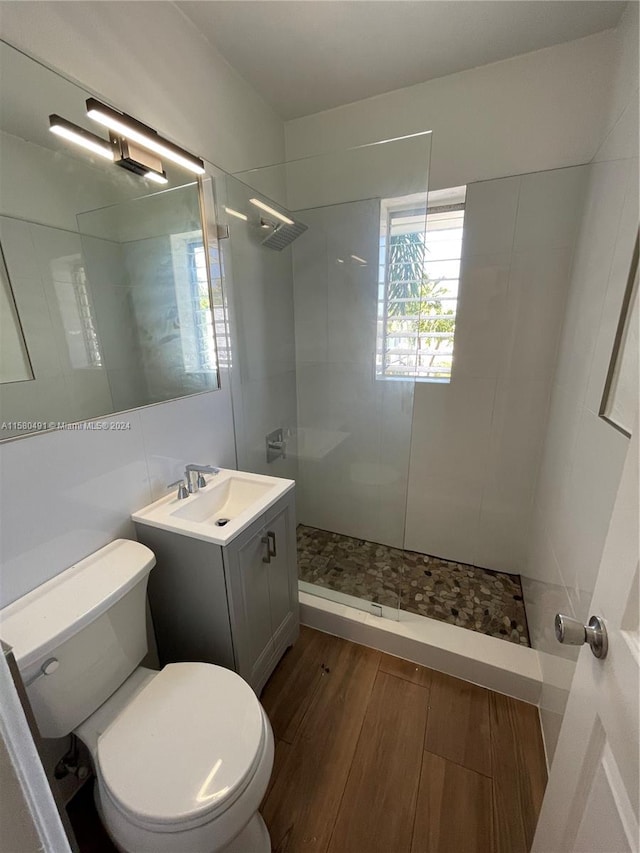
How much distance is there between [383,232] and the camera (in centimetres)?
173

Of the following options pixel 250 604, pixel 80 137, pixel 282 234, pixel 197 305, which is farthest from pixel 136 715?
pixel 282 234

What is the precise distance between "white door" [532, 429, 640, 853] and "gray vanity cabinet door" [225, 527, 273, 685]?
0.93m

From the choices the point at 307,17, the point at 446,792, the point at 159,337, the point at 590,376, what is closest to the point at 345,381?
the point at 159,337

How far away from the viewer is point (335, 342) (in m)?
2.02

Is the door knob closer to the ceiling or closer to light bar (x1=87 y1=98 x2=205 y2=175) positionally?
light bar (x1=87 y1=98 x2=205 y2=175)

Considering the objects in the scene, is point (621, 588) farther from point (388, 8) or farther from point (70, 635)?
point (388, 8)

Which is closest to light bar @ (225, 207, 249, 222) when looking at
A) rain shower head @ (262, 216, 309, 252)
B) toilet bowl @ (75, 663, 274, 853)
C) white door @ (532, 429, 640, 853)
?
rain shower head @ (262, 216, 309, 252)

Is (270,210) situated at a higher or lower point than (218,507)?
higher

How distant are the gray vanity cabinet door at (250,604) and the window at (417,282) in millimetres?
1164

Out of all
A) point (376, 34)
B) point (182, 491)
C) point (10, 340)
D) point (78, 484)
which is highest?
point (376, 34)

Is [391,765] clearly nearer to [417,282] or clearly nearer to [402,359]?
[402,359]

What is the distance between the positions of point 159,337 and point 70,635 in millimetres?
1059

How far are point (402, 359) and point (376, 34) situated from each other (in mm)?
1323

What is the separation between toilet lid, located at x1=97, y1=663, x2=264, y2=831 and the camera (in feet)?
2.50
